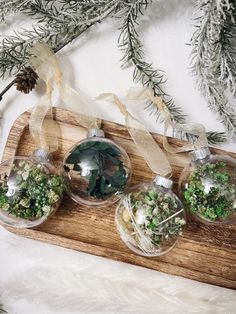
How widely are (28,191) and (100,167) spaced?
0.52ft

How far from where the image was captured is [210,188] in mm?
1100

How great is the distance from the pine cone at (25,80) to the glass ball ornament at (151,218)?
1.08 feet

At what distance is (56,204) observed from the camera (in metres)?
1.14

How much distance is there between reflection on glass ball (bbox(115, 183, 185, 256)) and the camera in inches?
42.8

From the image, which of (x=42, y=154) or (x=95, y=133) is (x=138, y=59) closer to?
(x=95, y=133)

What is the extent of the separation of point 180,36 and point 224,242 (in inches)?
19.6

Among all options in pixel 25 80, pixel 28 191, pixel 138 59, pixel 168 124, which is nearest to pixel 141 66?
pixel 138 59

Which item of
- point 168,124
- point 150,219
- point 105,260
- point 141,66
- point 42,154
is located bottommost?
point 105,260

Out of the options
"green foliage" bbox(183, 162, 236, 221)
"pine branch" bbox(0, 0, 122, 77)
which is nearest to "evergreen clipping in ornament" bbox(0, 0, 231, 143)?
"pine branch" bbox(0, 0, 122, 77)

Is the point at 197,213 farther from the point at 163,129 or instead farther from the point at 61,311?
the point at 61,311

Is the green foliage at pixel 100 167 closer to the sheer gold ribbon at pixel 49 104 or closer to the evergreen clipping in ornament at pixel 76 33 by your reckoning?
the sheer gold ribbon at pixel 49 104

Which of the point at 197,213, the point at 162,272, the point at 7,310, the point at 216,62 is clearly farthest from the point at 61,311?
the point at 216,62

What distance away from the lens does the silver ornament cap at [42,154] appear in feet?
3.79

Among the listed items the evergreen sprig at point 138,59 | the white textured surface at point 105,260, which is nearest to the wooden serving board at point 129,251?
the white textured surface at point 105,260
